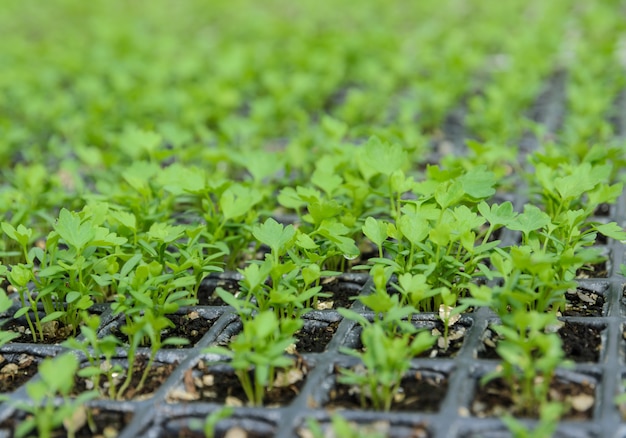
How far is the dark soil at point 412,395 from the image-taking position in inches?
55.0

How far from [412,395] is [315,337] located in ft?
1.04

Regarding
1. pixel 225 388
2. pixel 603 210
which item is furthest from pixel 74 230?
pixel 603 210

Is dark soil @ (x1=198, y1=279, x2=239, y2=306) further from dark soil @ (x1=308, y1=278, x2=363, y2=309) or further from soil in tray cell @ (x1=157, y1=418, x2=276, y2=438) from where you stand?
soil in tray cell @ (x1=157, y1=418, x2=276, y2=438)

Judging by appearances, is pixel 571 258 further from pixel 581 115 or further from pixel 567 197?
pixel 581 115

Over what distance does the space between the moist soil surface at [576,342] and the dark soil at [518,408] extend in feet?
0.34

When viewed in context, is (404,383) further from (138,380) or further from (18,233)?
(18,233)

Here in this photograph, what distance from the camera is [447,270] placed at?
170cm

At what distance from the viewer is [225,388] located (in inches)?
59.2

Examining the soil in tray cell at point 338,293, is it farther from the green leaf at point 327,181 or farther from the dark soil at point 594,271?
the dark soil at point 594,271

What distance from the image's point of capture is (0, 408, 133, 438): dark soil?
4.57 ft

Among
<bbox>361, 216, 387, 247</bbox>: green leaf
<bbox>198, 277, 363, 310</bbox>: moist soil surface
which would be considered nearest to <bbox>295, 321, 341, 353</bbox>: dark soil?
<bbox>198, 277, 363, 310</bbox>: moist soil surface

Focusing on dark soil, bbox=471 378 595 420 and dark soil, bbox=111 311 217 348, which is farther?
dark soil, bbox=111 311 217 348

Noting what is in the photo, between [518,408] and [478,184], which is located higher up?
[478,184]

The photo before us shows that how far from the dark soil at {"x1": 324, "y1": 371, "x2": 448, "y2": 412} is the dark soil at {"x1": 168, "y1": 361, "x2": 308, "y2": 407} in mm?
84
